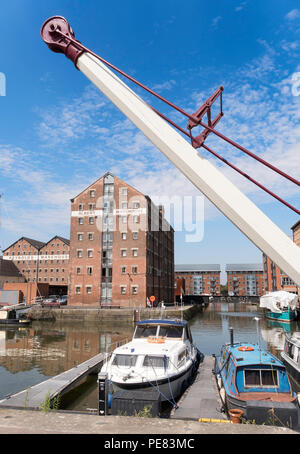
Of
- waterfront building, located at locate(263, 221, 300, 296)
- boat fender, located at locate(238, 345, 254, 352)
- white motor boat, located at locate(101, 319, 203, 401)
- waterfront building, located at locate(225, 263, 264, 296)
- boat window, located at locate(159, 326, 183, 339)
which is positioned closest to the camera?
white motor boat, located at locate(101, 319, 203, 401)

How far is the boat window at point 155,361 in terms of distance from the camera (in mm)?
14766

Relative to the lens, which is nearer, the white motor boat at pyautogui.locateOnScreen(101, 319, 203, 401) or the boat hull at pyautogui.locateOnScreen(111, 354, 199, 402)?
the boat hull at pyautogui.locateOnScreen(111, 354, 199, 402)

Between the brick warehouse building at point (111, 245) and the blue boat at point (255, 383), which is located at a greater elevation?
the brick warehouse building at point (111, 245)

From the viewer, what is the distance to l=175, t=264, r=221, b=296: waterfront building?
169875 millimetres

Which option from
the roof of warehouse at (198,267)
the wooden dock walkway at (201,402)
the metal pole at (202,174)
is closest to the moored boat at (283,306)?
the wooden dock walkway at (201,402)

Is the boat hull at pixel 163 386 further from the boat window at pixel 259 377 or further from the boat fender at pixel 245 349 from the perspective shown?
the boat window at pixel 259 377

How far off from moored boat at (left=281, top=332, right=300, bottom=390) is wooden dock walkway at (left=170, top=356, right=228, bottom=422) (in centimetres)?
518

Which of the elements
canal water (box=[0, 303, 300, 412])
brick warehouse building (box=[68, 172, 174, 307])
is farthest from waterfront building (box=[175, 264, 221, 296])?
canal water (box=[0, 303, 300, 412])

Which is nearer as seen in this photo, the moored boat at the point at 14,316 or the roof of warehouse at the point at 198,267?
the moored boat at the point at 14,316

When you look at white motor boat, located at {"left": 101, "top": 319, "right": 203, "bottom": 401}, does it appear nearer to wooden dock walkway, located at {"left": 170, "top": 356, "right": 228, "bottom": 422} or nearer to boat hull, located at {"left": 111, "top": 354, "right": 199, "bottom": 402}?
boat hull, located at {"left": 111, "top": 354, "right": 199, "bottom": 402}

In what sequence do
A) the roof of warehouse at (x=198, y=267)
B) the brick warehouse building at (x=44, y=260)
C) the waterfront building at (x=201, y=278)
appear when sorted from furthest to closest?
the roof of warehouse at (x=198, y=267)
the waterfront building at (x=201, y=278)
the brick warehouse building at (x=44, y=260)

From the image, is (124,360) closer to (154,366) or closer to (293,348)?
(154,366)

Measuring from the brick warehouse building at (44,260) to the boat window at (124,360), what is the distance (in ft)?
272
